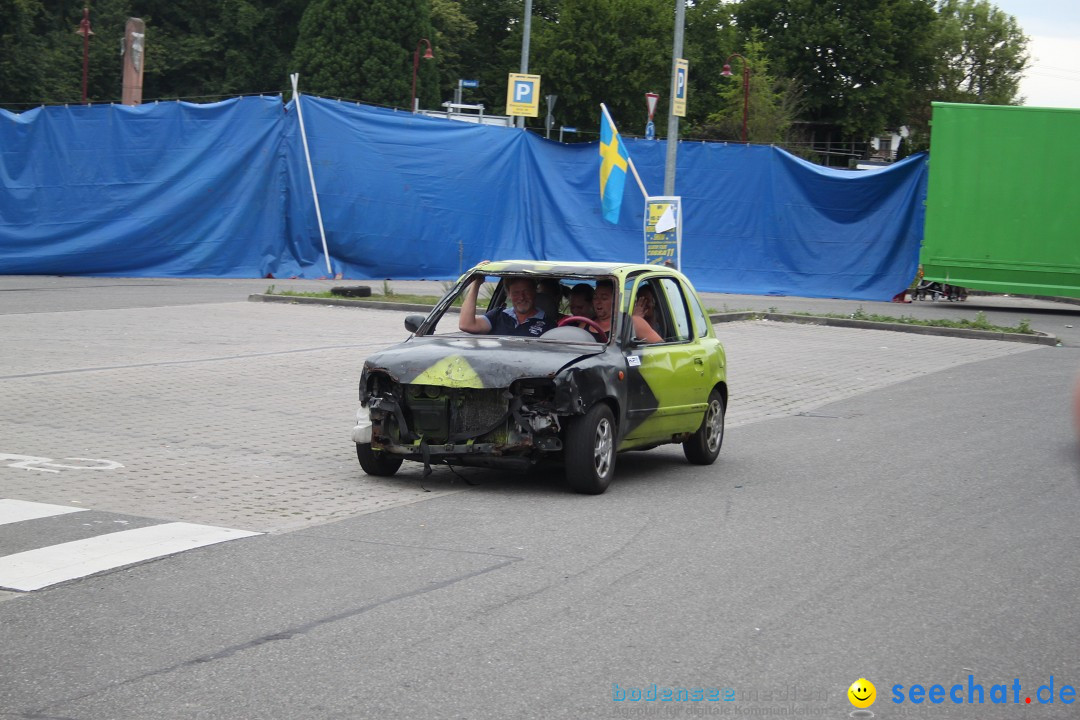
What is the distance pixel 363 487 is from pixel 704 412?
2.79m

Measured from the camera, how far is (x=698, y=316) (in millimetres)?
10711

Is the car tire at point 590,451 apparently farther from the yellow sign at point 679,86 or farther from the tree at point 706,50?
the tree at point 706,50

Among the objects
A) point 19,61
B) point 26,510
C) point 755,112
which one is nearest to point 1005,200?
point 26,510

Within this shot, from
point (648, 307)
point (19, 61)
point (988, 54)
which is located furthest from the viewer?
point (988, 54)

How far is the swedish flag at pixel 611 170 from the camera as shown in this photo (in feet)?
87.6

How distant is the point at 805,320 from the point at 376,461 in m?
15.6

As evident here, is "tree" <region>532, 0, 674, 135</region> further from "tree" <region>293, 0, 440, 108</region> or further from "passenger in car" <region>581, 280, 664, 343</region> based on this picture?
"passenger in car" <region>581, 280, 664, 343</region>

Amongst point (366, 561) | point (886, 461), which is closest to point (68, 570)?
point (366, 561)

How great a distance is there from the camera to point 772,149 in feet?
100

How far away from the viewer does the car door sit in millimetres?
9281

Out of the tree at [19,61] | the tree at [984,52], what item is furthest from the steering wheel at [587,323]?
the tree at [984,52]

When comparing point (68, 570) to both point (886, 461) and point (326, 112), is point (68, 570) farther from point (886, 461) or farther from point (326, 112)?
point (326, 112)

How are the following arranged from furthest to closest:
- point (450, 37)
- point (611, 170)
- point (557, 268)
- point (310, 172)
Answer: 1. point (450, 37)
2. point (310, 172)
3. point (611, 170)
4. point (557, 268)

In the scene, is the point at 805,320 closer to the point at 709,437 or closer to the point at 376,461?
the point at 709,437
